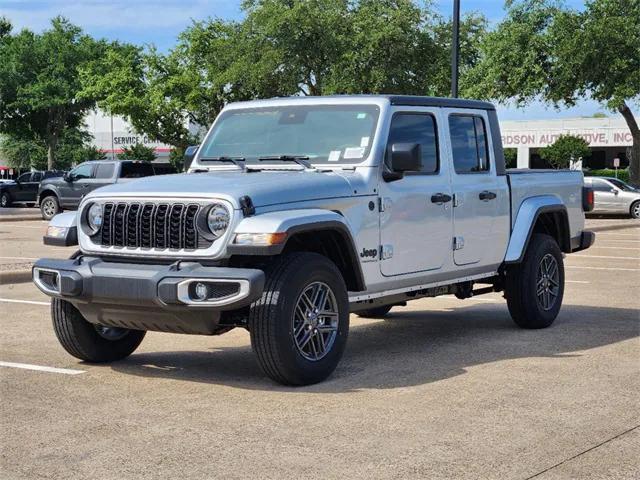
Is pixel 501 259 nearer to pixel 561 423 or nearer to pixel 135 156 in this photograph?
pixel 561 423

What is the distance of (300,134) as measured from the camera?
8.31 m

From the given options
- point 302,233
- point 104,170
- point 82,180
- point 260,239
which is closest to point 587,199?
point 302,233

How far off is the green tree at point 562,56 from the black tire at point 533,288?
1176 inches

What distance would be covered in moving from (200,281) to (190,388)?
897 millimetres

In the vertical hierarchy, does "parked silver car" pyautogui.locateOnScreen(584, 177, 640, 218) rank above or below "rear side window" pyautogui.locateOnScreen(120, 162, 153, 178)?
below

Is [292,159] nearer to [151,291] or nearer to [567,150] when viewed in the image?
[151,291]

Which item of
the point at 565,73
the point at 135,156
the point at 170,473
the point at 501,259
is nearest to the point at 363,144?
the point at 501,259

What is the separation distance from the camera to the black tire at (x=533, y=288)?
385 inches

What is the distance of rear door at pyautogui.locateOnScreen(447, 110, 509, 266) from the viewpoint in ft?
29.3

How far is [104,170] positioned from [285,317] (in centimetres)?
2425

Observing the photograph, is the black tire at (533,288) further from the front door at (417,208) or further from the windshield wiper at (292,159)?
the windshield wiper at (292,159)

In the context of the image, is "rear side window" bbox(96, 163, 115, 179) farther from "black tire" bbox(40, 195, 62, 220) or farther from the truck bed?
the truck bed

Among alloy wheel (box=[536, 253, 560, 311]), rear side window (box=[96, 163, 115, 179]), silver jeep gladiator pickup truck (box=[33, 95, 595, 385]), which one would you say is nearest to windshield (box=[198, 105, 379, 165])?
silver jeep gladiator pickup truck (box=[33, 95, 595, 385])

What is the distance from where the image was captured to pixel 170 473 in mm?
5090
